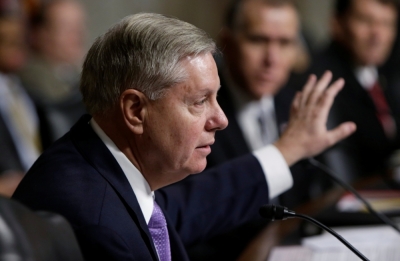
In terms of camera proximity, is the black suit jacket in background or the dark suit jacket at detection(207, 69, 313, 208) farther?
the dark suit jacket at detection(207, 69, 313, 208)

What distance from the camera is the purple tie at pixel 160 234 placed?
3.97 ft

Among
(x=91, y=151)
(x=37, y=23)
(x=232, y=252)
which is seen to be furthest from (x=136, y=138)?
(x=37, y=23)

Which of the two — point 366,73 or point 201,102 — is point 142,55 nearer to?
point 201,102

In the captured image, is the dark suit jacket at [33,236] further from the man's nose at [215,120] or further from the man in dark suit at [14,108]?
the man in dark suit at [14,108]

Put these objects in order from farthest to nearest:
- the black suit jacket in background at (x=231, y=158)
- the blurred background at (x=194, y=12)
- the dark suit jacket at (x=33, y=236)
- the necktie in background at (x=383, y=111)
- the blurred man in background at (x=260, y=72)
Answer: the blurred background at (x=194, y=12), the necktie in background at (x=383, y=111), the blurred man in background at (x=260, y=72), the black suit jacket in background at (x=231, y=158), the dark suit jacket at (x=33, y=236)

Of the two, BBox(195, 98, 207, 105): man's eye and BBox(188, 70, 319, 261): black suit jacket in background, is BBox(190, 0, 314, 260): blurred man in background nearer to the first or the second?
BBox(188, 70, 319, 261): black suit jacket in background

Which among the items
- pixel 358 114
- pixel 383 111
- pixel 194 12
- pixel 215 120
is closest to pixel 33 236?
pixel 215 120

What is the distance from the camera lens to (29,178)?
114 cm

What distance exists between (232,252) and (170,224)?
67 cm

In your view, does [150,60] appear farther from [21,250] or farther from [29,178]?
[21,250]

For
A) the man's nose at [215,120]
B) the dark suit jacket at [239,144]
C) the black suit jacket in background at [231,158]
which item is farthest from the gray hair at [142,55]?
the dark suit jacket at [239,144]

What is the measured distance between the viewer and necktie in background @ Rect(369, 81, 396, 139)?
3.22 meters

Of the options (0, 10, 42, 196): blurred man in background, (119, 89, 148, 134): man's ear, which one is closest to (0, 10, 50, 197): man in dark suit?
(0, 10, 42, 196): blurred man in background

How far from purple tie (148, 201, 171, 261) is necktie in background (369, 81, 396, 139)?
215 centimetres
